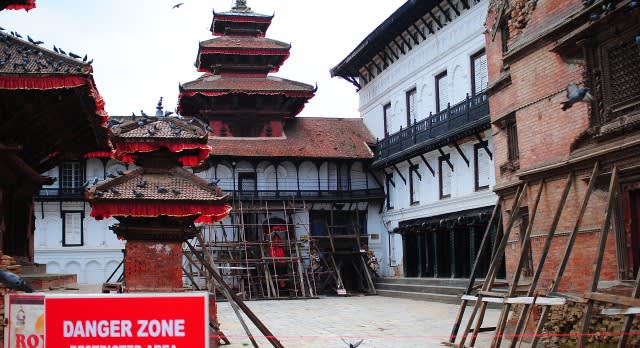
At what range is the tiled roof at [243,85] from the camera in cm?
4269

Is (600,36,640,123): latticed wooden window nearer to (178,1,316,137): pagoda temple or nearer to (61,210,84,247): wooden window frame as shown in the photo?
(178,1,316,137): pagoda temple

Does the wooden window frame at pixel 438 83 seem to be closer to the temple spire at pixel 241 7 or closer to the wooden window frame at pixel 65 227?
the temple spire at pixel 241 7

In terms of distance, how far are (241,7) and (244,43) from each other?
15.3 feet

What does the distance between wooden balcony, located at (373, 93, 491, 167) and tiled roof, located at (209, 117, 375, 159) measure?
1.90 m

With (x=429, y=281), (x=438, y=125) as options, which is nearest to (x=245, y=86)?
(x=438, y=125)

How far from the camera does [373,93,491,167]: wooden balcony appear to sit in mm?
30802

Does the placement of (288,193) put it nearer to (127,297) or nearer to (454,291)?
(454,291)

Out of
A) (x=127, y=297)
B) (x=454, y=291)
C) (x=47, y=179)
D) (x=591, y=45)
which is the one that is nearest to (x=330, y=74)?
(x=454, y=291)

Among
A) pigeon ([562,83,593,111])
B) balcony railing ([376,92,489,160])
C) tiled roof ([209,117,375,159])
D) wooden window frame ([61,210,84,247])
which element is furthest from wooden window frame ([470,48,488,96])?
wooden window frame ([61,210,84,247])

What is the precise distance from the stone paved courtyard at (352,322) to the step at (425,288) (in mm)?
920

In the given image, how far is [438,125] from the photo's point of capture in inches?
1362

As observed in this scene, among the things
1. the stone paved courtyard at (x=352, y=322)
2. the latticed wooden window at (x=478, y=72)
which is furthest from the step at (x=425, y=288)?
the latticed wooden window at (x=478, y=72)

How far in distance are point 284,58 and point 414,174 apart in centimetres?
1270

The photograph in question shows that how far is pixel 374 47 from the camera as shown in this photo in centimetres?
4175
